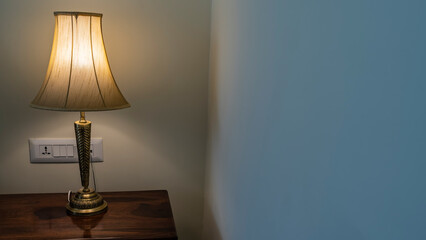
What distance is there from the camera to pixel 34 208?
1190 millimetres

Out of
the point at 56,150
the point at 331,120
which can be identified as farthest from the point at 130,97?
the point at 331,120

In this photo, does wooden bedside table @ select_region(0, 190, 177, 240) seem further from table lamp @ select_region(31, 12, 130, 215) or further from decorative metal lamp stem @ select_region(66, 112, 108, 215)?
table lamp @ select_region(31, 12, 130, 215)

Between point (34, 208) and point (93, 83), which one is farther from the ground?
point (93, 83)

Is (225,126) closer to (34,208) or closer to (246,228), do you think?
(246,228)

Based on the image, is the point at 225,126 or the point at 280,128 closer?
the point at 280,128

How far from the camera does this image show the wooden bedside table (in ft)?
3.44

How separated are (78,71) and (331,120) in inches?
31.5

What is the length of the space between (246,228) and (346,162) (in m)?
0.46

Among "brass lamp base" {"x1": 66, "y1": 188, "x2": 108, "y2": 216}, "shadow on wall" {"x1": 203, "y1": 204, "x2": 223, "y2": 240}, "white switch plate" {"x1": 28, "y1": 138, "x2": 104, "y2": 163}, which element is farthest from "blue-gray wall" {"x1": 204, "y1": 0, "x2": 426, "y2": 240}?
"white switch plate" {"x1": 28, "y1": 138, "x2": 104, "y2": 163}

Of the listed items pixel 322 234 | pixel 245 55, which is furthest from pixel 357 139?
pixel 245 55

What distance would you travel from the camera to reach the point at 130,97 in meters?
1.37

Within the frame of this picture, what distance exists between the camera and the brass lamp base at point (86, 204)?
1146 millimetres

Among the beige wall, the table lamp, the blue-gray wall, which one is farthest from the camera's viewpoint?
the beige wall

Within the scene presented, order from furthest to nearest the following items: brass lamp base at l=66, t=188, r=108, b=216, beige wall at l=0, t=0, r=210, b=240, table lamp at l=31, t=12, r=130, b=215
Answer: beige wall at l=0, t=0, r=210, b=240, brass lamp base at l=66, t=188, r=108, b=216, table lamp at l=31, t=12, r=130, b=215
